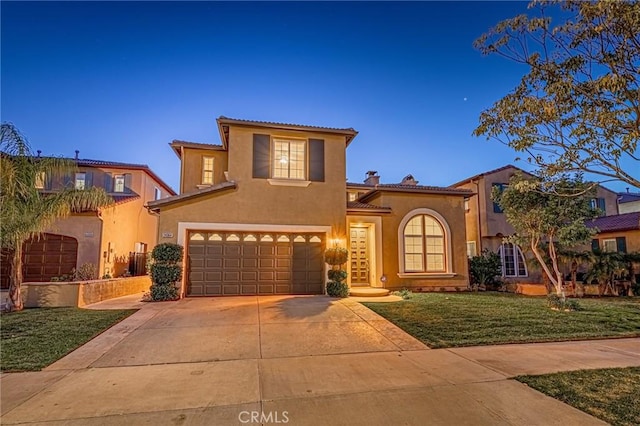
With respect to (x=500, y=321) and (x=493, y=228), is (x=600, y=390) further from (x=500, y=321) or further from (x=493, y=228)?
(x=493, y=228)

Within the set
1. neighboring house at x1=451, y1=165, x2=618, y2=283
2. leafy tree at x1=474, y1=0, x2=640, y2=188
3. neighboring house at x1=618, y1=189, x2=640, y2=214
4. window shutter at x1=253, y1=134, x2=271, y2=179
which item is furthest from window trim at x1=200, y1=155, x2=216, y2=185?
neighboring house at x1=618, y1=189, x2=640, y2=214

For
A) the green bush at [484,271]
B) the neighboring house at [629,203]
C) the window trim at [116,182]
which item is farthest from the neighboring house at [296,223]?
the neighboring house at [629,203]

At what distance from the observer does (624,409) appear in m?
3.88

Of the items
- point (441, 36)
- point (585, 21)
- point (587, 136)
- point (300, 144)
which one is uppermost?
point (441, 36)

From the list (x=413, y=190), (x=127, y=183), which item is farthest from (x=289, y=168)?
(x=127, y=183)

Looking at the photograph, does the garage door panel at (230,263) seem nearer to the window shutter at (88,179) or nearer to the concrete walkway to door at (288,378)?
the concrete walkway to door at (288,378)

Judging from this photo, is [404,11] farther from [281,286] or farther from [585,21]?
[281,286]

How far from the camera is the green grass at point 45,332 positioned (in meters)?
5.77

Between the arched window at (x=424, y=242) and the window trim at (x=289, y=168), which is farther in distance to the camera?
the arched window at (x=424, y=242)

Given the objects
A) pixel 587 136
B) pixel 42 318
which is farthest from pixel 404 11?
pixel 42 318

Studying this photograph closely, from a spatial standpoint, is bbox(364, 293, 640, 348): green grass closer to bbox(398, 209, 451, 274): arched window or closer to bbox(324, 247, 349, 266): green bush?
bbox(324, 247, 349, 266): green bush

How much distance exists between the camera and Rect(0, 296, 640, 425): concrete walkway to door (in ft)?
12.3

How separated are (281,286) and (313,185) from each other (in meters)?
Answer: 4.09

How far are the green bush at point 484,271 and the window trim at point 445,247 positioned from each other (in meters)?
1.52
